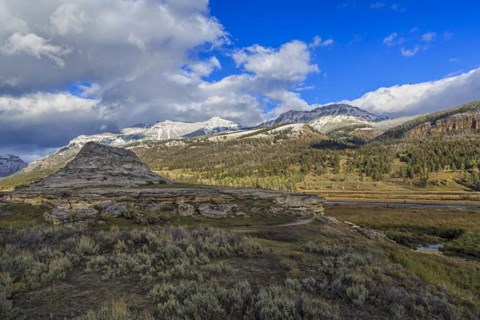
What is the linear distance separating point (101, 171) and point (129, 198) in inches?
457

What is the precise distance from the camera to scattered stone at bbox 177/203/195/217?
36.9 metres

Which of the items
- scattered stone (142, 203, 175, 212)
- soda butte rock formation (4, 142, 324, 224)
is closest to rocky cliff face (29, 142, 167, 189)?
soda butte rock formation (4, 142, 324, 224)

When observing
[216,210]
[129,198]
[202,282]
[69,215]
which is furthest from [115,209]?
[202,282]

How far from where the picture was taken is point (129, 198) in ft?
125

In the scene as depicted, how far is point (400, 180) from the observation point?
161875 mm

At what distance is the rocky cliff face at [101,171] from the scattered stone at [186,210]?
10.3 metres

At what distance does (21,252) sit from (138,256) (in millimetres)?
5235

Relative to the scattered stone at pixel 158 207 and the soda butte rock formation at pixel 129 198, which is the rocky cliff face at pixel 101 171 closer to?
the soda butte rock formation at pixel 129 198

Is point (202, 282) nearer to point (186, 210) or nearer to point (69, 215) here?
point (186, 210)

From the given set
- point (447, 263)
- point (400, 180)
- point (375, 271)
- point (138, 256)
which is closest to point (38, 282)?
point (138, 256)

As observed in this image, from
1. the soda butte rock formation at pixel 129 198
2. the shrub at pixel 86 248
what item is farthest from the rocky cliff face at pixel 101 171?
the shrub at pixel 86 248

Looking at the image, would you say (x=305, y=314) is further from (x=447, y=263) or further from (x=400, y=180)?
(x=400, y=180)

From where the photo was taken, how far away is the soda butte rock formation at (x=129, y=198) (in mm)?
35625

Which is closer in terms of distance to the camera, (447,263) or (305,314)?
(305,314)
